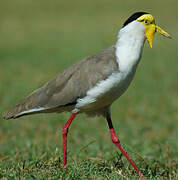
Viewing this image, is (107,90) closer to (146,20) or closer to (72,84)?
(72,84)

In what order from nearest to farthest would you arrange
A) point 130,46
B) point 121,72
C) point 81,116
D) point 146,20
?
point 121,72 → point 130,46 → point 146,20 → point 81,116

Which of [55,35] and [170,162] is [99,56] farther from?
[55,35]

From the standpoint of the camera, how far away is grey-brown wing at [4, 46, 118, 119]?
401 centimetres

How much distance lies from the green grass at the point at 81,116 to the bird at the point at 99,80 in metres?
0.45

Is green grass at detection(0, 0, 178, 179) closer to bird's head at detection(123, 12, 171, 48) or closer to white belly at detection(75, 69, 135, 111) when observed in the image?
white belly at detection(75, 69, 135, 111)

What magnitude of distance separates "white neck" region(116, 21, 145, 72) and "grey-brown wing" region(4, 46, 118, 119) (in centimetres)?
9

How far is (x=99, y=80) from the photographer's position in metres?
3.96

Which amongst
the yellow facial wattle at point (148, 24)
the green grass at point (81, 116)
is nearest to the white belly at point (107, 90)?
the yellow facial wattle at point (148, 24)

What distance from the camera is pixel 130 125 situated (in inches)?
287

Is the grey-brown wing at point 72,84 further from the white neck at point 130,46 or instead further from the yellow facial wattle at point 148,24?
the yellow facial wattle at point 148,24

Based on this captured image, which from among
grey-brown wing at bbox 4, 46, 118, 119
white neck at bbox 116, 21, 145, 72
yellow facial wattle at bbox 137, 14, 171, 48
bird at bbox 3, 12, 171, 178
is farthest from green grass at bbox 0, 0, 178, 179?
yellow facial wattle at bbox 137, 14, 171, 48

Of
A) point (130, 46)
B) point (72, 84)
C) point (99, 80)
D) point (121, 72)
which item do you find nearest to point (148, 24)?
point (130, 46)

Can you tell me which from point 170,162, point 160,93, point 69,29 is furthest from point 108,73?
point 69,29

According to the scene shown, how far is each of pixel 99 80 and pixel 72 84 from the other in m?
0.39
